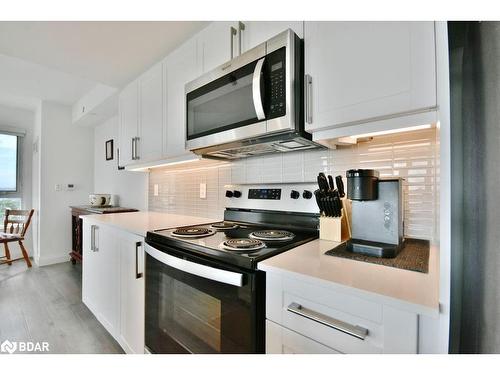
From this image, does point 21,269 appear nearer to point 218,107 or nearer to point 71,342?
point 71,342

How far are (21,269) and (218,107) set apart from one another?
3.82 meters

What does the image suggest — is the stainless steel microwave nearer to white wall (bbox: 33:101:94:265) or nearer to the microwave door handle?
the microwave door handle

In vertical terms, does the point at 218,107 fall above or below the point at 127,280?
above

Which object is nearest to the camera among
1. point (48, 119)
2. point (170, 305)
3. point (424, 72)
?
point (424, 72)

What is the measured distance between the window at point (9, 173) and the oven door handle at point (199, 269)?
3.93 m

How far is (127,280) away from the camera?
1.51 metres

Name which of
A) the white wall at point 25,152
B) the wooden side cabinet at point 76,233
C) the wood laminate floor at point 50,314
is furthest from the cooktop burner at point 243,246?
the white wall at point 25,152

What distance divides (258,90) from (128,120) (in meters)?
1.63

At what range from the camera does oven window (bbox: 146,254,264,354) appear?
838 millimetres

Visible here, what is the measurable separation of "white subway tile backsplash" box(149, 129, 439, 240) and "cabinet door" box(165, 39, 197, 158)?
344mm

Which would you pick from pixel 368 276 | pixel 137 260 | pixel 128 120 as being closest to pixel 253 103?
pixel 368 276

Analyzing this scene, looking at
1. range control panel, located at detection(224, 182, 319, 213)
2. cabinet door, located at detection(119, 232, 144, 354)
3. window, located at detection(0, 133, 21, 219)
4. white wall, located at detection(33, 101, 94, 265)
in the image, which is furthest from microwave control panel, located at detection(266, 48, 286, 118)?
window, located at detection(0, 133, 21, 219)

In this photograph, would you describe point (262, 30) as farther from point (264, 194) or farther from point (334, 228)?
point (334, 228)
